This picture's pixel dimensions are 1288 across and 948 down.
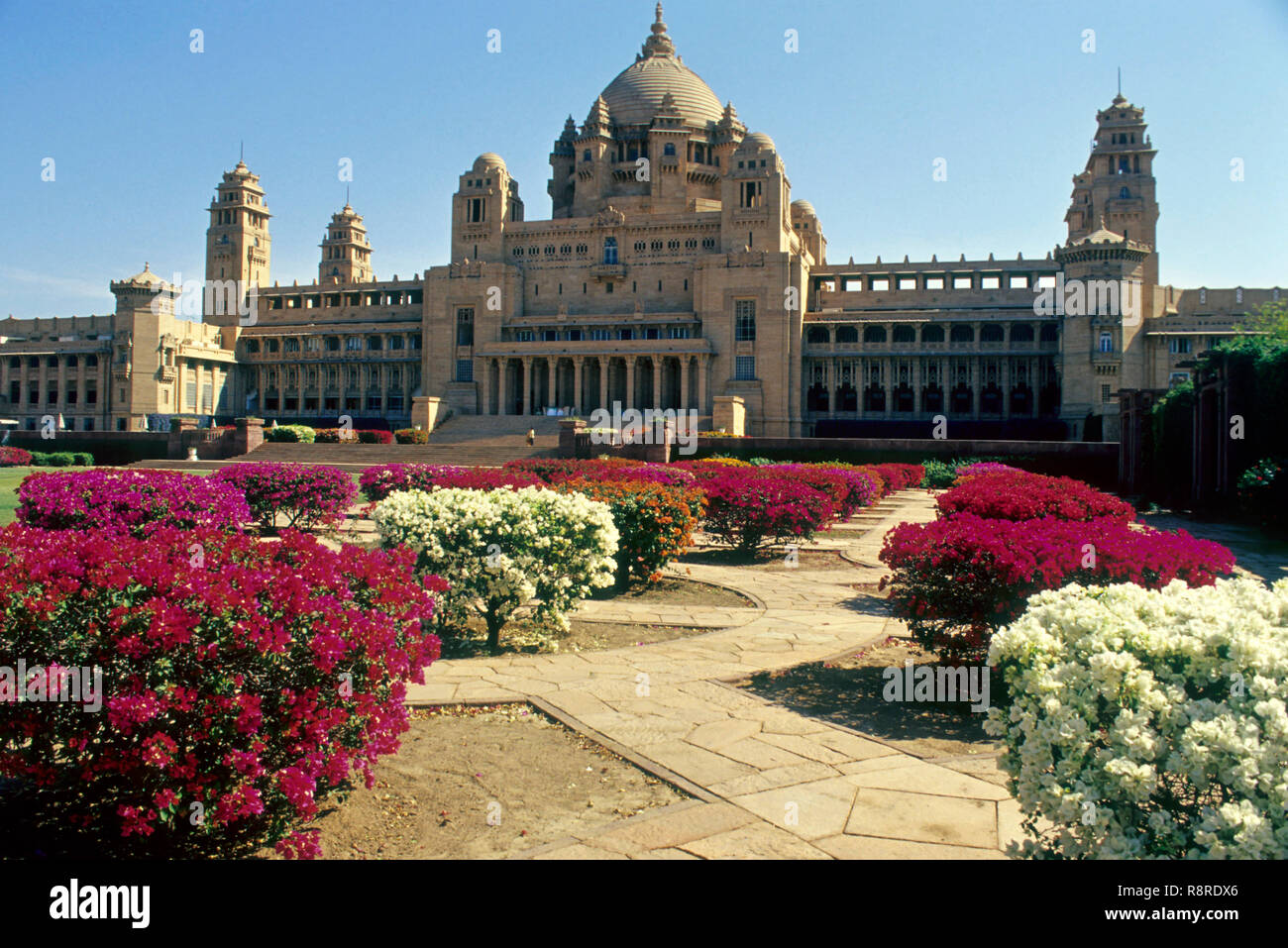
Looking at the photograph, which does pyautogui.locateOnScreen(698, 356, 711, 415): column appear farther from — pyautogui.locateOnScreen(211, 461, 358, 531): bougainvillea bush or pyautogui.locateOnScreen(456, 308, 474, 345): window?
pyautogui.locateOnScreen(211, 461, 358, 531): bougainvillea bush

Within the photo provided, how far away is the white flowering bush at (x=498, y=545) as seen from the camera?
9.05m

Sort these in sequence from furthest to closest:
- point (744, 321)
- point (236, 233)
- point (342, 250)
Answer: point (342, 250) → point (236, 233) → point (744, 321)

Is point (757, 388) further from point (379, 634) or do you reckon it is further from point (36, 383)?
point (36, 383)

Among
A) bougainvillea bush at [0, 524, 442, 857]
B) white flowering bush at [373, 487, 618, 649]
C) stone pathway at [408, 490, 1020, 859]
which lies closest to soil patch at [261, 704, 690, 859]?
stone pathway at [408, 490, 1020, 859]

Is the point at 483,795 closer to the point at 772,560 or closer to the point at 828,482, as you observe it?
the point at 772,560

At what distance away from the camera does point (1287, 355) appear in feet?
70.5

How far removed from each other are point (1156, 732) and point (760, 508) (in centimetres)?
1253

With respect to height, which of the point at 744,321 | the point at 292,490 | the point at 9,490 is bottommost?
the point at 9,490

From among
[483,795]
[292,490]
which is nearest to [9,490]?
[292,490]

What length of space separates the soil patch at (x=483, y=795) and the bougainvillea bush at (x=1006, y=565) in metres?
3.73

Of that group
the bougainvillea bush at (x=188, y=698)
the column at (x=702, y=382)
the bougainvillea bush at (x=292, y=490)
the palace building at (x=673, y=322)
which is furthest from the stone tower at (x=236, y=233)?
the bougainvillea bush at (x=188, y=698)

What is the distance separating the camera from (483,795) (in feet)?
17.3
